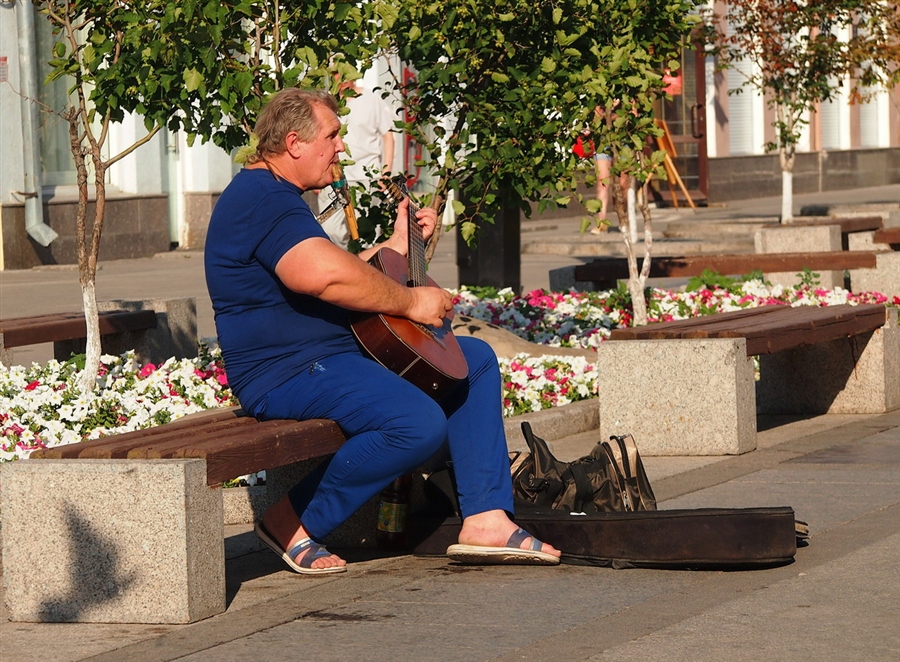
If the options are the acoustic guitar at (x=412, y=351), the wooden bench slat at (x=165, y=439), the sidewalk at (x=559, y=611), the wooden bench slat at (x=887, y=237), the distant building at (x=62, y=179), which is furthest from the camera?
the distant building at (x=62, y=179)

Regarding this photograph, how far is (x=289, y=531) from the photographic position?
5.40 m

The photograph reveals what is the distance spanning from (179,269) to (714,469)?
1156cm

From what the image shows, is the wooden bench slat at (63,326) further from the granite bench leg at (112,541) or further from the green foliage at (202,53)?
the granite bench leg at (112,541)

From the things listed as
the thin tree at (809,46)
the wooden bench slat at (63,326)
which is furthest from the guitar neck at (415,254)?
the thin tree at (809,46)

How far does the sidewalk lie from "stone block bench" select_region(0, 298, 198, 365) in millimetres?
2640

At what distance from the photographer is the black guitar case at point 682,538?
5.16 m

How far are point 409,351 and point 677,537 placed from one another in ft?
3.20

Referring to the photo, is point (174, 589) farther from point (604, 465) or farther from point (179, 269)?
point (179, 269)

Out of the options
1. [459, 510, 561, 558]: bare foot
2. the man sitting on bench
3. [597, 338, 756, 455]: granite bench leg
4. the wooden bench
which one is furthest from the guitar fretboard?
the wooden bench

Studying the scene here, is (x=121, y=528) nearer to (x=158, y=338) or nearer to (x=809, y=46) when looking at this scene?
(x=158, y=338)

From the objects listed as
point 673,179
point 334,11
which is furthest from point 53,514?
point 673,179

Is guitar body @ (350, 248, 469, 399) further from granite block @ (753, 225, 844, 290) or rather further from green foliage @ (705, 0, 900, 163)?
green foliage @ (705, 0, 900, 163)

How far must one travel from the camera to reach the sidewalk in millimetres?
4395

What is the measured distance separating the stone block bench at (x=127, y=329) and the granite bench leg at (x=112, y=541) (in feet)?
11.5
